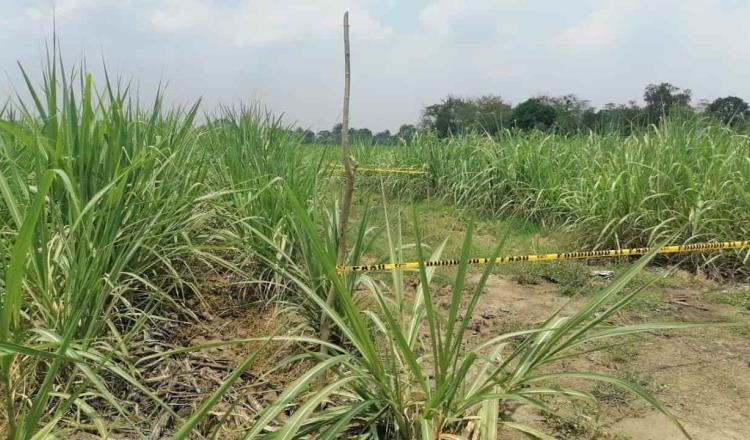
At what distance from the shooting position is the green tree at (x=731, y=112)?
13.6 ft

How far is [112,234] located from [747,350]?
239cm

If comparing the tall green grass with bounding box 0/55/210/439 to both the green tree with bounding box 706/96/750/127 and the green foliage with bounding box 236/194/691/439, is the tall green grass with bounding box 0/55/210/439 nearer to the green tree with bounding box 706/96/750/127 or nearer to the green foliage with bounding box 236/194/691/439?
the green foliage with bounding box 236/194/691/439

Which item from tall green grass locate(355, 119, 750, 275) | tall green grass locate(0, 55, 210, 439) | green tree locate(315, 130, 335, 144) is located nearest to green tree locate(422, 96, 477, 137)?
tall green grass locate(355, 119, 750, 275)

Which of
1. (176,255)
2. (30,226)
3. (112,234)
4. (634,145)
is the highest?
(634,145)

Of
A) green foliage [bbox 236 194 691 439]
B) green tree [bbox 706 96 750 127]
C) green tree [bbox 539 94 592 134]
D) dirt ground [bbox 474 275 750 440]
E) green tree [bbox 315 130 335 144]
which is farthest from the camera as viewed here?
green tree [bbox 539 94 592 134]

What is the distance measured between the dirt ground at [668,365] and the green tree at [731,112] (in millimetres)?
1908

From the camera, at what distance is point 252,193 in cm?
274

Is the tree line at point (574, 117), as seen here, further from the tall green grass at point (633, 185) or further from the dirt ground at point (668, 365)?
the dirt ground at point (668, 365)

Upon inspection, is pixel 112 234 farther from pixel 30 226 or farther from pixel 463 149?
pixel 463 149

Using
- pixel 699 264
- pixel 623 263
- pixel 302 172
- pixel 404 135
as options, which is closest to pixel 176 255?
pixel 302 172

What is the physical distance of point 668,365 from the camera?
75.6 inches

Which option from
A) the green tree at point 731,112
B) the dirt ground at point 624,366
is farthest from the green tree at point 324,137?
the green tree at point 731,112

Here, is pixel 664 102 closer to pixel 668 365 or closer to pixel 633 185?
pixel 633 185

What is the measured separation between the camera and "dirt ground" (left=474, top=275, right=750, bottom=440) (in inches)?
59.7
